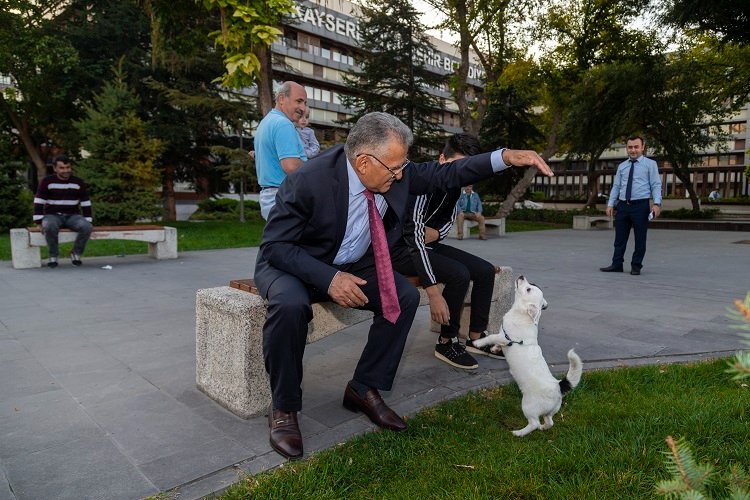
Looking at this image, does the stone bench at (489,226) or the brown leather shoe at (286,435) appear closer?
the brown leather shoe at (286,435)

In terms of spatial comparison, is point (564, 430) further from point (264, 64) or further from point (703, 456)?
point (264, 64)

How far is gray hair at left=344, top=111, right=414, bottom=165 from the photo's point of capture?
285cm

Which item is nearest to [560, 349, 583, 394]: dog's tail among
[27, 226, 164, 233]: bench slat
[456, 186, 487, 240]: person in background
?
[27, 226, 164, 233]: bench slat

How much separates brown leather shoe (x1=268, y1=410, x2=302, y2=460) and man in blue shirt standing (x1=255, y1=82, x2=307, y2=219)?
6.52 ft

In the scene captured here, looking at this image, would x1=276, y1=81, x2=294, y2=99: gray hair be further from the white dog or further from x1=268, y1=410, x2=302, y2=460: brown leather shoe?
x1=268, y1=410, x2=302, y2=460: brown leather shoe

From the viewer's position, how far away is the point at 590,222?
20.2 meters

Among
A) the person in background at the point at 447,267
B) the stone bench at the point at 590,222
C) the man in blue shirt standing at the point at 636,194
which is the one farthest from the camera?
the stone bench at the point at 590,222

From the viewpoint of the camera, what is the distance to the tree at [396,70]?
84.1ft

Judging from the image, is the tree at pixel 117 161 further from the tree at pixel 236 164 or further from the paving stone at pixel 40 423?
the paving stone at pixel 40 423

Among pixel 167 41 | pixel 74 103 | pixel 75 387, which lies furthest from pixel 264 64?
pixel 74 103

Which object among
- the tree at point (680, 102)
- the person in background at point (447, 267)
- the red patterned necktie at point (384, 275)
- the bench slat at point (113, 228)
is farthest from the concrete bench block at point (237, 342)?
the tree at point (680, 102)

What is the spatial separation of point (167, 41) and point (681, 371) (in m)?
13.5

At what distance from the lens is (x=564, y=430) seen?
2.78m

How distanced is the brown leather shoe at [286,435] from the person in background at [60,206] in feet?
25.3
